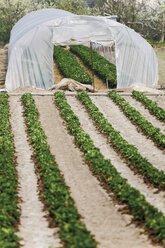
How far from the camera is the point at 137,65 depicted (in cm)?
2145

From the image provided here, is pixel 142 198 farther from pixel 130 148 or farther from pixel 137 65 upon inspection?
pixel 137 65

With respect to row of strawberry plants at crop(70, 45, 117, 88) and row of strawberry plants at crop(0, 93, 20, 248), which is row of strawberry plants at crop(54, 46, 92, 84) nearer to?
row of strawberry plants at crop(70, 45, 117, 88)

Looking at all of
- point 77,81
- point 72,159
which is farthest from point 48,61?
point 72,159

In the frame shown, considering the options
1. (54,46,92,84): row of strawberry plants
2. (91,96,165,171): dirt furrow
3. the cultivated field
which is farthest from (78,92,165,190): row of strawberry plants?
(54,46,92,84): row of strawberry plants

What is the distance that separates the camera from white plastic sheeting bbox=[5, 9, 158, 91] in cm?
2047

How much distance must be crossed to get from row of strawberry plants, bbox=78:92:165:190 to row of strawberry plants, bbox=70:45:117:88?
18.5 ft

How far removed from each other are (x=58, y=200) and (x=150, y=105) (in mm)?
9056

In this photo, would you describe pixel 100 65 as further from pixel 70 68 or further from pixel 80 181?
pixel 80 181

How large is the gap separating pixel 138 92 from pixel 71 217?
11.4 m

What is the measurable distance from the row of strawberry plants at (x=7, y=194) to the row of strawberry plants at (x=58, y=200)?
75 cm

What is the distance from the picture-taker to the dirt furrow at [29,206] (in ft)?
25.7

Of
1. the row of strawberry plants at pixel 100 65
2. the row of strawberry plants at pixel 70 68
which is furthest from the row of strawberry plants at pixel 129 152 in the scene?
the row of strawberry plants at pixel 100 65

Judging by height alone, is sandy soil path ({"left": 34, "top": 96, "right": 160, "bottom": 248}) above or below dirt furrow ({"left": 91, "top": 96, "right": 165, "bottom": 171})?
below

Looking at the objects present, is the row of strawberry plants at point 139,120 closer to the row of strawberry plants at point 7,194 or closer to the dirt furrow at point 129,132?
the dirt furrow at point 129,132
